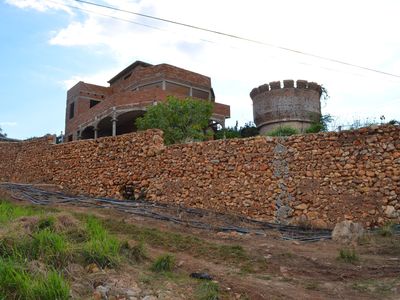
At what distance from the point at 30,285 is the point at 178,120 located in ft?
41.8

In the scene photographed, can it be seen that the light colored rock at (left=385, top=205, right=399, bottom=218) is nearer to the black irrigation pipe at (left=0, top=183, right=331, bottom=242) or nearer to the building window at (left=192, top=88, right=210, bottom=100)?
the black irrigation pipe at (left=0, top=183, right=331, bottom=242)

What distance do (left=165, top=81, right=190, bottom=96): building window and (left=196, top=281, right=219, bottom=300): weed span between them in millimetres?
18317

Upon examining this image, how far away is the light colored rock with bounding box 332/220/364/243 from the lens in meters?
7.94

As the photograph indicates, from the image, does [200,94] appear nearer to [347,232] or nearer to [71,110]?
[71,110]

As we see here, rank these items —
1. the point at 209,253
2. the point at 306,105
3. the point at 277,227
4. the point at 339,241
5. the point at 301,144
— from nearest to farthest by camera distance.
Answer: the point at 209,253
the point at 339,241
the point at 277,227
the point at 301,144
the point at 306,105

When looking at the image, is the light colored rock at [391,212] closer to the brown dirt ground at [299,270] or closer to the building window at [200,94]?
the brown dirt ground at [299,270]

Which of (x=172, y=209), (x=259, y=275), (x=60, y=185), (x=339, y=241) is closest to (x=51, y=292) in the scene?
(x=259, y=275)

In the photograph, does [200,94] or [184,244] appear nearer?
[184,244]

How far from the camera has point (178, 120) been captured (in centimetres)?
1697

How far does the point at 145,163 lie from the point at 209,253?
19.2 ft

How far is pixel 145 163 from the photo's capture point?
12273 millimetres

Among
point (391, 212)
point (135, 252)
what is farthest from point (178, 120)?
point (135, 252)

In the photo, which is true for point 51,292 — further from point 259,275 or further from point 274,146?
point 274,146

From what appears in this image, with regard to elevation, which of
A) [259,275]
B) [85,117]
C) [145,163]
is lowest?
[259,275]
